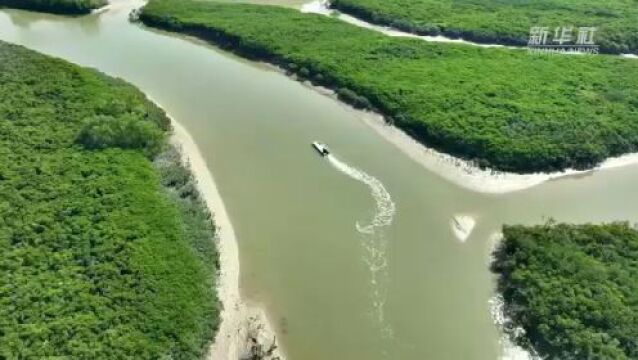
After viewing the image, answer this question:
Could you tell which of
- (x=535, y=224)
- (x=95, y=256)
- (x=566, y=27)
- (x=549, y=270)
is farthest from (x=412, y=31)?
(x=95, y=256)

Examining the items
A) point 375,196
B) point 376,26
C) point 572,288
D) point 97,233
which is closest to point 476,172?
point 375,196

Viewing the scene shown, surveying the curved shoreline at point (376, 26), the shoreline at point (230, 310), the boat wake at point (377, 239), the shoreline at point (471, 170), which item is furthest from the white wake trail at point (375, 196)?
the curved shoreline at point (376, 26)

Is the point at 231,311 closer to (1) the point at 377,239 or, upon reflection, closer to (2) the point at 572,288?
(1) the point at 377,239

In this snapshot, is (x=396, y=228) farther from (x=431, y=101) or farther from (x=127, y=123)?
(x=127, y=123)

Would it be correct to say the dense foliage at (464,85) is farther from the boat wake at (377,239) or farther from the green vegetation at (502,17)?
the boat wake at (377,239)

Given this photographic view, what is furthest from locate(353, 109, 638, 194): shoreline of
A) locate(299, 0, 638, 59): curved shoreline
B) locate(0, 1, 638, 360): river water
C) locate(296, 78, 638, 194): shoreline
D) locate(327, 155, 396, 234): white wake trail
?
locate(299, 0, 638, 59): curved shoreline

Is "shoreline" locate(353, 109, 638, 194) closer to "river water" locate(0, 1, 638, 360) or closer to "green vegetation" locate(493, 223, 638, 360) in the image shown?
"river water" locate(0, 1, 638, 360)

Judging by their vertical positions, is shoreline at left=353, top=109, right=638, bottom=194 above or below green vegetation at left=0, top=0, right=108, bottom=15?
below
